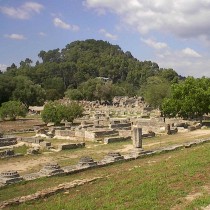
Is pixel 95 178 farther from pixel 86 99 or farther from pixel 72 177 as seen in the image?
pixel 86 99

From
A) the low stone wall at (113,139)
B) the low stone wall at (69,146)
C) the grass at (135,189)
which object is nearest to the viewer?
the grass at (135,189)

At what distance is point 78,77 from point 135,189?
121 metres

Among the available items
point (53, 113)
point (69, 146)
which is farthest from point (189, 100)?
point (69, 146)

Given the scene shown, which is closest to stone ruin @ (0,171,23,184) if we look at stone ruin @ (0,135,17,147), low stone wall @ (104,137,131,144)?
stone ruin @ (0,135,17,147)

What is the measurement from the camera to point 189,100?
45.3 meters

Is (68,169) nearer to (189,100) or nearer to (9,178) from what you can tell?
(9,178)

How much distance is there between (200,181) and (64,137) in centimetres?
2330

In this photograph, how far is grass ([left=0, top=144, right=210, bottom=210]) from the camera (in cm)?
1238

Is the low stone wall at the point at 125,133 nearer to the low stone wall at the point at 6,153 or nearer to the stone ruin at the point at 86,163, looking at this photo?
the low stone wall at the point at 6,153

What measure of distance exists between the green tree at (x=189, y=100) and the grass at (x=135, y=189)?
2625 cm

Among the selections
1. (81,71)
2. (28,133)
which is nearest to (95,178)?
(28,133)

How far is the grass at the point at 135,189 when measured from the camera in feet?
40.6

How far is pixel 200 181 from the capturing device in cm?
1464

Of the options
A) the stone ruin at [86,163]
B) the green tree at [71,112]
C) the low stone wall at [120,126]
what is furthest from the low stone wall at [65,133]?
the stone ruin at [86,163]
